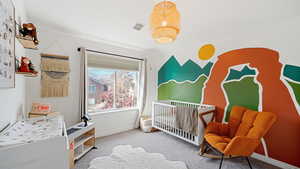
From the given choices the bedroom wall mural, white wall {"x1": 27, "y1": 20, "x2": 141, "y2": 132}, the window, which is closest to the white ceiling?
white wall {"x1": 27, "y1": 20, "x2": 141, "y2": 132}

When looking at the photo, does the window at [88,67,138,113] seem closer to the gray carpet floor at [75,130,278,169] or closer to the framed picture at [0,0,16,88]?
the gray carpet floor at [75,130,278,169]

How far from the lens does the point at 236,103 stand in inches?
97.6

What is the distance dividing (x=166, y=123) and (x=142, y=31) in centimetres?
209

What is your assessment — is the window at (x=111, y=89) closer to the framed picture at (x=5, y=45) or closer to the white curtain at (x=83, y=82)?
the white curtain at (x=83, y=82)

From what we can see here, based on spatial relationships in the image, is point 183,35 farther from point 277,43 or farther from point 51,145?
point 51,145

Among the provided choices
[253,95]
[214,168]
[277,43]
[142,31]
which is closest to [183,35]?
[142,31]

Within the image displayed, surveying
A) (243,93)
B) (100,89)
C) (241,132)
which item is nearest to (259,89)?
(243,93)

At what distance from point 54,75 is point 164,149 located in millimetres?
2552

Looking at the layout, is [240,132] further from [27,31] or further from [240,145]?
[27,31]

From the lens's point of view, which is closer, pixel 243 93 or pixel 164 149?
pixel 243 93

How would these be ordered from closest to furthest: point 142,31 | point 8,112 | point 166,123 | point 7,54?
point 7,54 < point 8,112 < point 142,31 < point 166,123

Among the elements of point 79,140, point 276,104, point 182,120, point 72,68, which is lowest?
point 79,140

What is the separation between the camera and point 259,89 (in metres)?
2.23

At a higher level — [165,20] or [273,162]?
[165,20]
